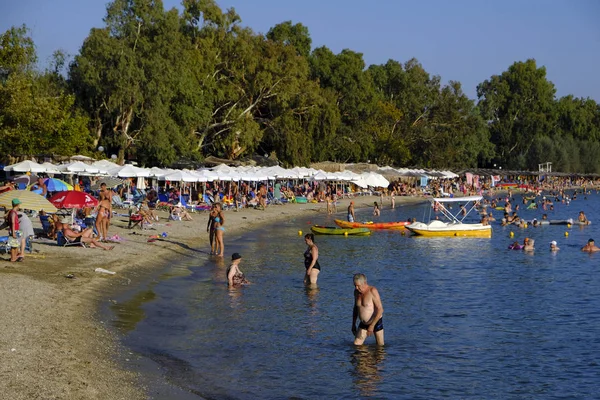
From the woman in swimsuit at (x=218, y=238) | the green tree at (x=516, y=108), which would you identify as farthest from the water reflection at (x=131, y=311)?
the green tree at (x=516, y=108)

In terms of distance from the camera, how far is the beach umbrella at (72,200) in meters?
23.0

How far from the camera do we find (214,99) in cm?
5900

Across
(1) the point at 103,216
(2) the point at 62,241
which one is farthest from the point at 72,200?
(2) the point at 62,241

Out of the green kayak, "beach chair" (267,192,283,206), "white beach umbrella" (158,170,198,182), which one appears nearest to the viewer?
the green kayak

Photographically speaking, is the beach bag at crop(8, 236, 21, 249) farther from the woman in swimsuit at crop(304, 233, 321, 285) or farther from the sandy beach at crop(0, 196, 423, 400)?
the woman in swimsuit at crop(304, 233, 321, 285)

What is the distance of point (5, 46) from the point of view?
3581 centimetres

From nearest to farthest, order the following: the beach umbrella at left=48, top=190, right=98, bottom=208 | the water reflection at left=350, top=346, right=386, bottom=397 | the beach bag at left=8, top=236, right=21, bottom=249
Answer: the water reflection at left=350, top=346, right=386, bottom=397 → the beach bag at left=8, top=236, right=21, bottom=249 → the beach umbrella at left=48, top=190, right=98, bottom=208

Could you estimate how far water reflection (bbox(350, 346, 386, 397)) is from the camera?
12.0 m

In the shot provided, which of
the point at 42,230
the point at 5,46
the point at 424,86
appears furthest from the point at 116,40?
the point at 424,86

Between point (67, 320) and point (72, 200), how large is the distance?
9923mm

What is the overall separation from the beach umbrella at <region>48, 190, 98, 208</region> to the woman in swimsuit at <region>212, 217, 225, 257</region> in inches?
154

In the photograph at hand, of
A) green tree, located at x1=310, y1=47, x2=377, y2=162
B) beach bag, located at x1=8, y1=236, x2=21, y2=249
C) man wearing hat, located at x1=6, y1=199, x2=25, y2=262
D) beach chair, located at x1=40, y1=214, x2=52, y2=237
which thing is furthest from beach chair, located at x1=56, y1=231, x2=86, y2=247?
green tree, located at x1=310, y1=47, x2=377, y2=162

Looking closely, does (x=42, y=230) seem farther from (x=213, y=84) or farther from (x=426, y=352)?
(x=213, y=84)

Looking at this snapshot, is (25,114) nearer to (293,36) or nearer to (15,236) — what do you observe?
(15,236)
